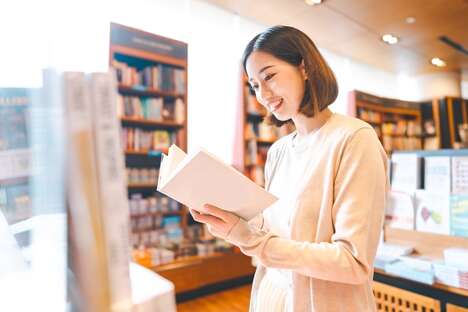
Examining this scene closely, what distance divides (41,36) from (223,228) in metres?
0.52

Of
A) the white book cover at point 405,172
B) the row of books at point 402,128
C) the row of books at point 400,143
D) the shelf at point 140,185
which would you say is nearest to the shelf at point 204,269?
the shelf at point 140,185

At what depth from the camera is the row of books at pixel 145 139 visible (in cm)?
294

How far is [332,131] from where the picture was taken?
81cm

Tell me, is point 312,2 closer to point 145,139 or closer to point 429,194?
point 145,139

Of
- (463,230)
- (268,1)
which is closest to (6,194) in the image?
(463,230)

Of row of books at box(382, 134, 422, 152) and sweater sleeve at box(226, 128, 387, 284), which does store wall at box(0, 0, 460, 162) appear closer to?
sweater sleeve at box(226, 128, 387, 284)

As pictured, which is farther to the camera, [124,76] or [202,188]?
[124,76]

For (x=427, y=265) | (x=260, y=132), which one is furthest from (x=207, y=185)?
(x=260, y=132)

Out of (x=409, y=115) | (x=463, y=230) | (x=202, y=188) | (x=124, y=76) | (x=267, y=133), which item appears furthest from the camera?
(x=409, y=115)

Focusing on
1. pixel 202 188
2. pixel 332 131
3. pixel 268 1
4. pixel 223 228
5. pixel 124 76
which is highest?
pixel 268 1

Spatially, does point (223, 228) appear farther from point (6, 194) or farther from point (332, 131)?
point (6, 194)

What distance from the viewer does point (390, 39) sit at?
4.46m

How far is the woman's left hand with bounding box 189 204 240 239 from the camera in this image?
71 centimetres

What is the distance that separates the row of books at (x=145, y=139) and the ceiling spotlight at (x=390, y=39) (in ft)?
11.1
